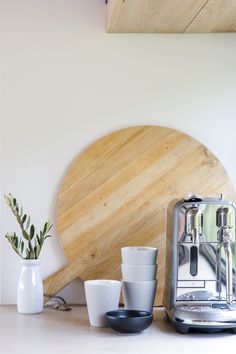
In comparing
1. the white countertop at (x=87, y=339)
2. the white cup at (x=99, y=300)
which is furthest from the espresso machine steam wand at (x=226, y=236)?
the white cup at (x=99, y=300)

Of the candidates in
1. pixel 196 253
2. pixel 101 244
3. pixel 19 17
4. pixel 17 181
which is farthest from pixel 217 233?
pixel 19 17

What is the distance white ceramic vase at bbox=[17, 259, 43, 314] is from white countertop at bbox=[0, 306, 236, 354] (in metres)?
0.05

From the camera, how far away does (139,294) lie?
175 centimetres

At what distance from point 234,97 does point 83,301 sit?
92 centimetres

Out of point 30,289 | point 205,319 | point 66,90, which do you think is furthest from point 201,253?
point 66,90

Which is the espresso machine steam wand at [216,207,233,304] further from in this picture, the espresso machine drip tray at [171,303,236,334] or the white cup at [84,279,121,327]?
the white cup at [84,279,121,327]

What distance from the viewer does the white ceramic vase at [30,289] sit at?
6.07 ft

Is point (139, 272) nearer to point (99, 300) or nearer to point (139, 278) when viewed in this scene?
point (139, 278)

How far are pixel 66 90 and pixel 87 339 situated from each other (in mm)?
896

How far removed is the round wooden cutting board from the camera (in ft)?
6.57

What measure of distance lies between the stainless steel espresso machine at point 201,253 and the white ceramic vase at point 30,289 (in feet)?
1.45

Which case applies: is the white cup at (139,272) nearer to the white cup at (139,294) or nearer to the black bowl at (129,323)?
the white cup at (139,294)

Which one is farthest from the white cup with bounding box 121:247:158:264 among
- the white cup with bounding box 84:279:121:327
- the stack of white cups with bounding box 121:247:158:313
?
the white cup with bounding box 84:279:121:327

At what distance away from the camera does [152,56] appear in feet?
6.72
